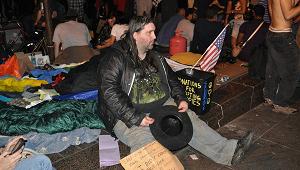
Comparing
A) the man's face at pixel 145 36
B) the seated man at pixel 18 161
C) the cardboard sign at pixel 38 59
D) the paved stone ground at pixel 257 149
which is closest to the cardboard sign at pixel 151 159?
the paved stone ground at pixel 257 149

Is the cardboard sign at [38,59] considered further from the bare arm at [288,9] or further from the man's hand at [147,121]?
the bare arm at [288,9]

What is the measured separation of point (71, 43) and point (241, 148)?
440cm

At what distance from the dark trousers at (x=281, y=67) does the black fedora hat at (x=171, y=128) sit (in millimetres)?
2443

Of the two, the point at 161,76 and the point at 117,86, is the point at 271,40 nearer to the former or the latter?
the point at 161,76

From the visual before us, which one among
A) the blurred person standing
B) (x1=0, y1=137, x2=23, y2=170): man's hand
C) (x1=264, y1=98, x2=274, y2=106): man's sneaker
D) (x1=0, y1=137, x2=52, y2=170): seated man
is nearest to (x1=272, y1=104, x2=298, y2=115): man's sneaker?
the blurred person standing

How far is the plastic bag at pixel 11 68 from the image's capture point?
20.6 ft

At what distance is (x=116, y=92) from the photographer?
12.3 ft

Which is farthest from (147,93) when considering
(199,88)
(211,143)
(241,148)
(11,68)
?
(11,68)

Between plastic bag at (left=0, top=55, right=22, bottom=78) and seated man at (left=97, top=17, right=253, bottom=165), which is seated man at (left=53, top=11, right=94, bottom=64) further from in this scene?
seated man at (left=97, top=17, right=253, bottom=165)

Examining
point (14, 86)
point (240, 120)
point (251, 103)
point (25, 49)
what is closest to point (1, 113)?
point (14, 86)

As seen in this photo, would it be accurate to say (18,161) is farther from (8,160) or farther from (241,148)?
(241,148)

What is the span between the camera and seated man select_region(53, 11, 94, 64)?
702 cm

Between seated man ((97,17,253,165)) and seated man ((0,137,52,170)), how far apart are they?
98 cm

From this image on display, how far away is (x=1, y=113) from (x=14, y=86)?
1.00 metres
